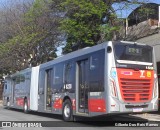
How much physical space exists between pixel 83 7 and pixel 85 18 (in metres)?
0.93

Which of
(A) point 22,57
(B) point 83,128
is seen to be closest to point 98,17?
(B) point 83,128

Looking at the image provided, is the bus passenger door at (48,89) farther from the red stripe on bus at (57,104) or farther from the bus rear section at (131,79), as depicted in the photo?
the bus rear section at (131,79)

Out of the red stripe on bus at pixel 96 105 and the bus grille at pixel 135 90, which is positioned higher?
the bus grille at pixel 135 90

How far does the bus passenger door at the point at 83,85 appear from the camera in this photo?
14.6 metres

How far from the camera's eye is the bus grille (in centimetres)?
1331

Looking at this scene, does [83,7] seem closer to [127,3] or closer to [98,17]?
[98,17]

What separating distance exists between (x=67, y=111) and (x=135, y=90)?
3.94 meters

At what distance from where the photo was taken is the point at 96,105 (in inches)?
528

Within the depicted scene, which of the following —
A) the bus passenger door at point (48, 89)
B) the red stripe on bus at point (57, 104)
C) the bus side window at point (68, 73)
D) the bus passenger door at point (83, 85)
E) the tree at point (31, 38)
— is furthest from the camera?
the tree at point (31, 38)

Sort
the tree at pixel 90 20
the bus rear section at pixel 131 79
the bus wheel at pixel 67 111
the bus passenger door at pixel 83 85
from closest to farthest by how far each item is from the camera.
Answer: the bus rear section at pixel 131 79 < the bus passenger door at pixel 83 85 < the bus wheel at pixel 67 111 < the tree at pixel 90 20

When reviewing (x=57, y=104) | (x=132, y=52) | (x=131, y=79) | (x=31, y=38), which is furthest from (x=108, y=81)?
(x=31, y=38)

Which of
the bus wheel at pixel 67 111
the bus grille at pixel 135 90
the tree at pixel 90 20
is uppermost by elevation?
the tree at pixel 90 20

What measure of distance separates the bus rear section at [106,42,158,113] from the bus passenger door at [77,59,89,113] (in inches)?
68.2

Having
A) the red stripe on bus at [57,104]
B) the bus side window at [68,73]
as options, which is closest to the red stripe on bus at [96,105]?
→ the bus side window at [68,73]
